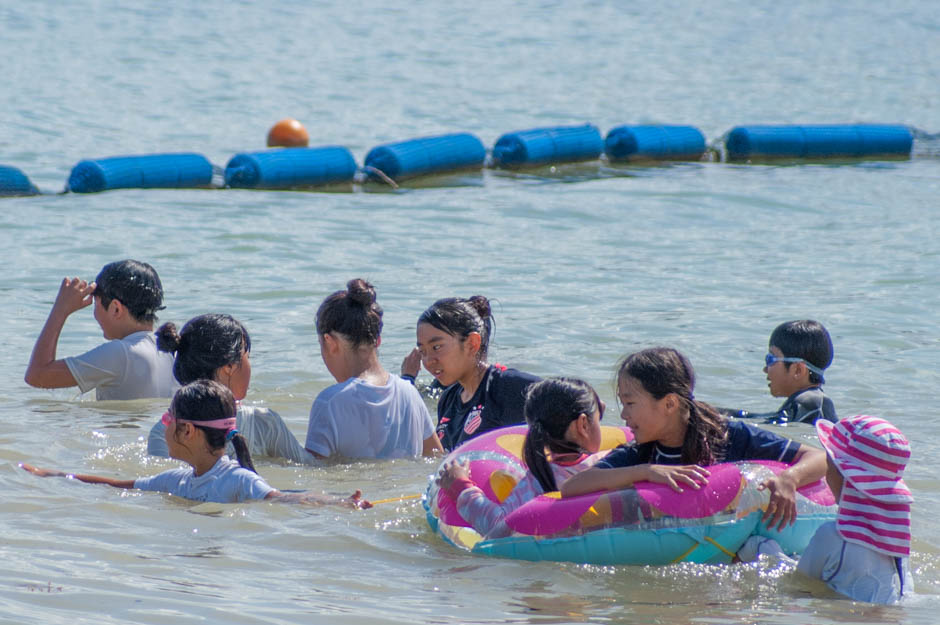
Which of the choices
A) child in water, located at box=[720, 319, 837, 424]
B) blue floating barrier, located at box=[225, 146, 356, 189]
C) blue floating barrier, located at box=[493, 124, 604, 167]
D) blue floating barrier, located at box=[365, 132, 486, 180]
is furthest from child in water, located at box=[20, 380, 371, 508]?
blue floating barrier, located at box=[493, 124, 604, 167]

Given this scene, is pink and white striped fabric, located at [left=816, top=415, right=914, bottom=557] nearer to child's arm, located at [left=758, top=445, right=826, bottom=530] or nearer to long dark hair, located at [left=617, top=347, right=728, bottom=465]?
child's arm, located at [left=758, top=445, right=826, bottom=530]

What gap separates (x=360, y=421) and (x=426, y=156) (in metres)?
10.4

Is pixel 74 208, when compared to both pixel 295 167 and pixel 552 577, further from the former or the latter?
pixel 552 577

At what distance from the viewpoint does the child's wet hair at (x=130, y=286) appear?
602 cm

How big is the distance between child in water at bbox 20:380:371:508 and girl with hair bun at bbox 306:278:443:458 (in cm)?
49

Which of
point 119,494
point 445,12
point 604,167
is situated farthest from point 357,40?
point 119,494

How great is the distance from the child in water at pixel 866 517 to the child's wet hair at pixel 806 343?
176 centimetres

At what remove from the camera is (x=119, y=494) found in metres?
5.09

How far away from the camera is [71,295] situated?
6074 millimetres

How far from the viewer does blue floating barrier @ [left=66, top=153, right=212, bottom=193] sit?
1396 cm

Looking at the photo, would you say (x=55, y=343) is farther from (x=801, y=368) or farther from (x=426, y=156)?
(x=426, y=156)

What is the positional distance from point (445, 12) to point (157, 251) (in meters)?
27.7

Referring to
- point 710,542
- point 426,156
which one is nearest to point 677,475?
point 710,542

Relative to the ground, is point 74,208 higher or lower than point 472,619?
higher
